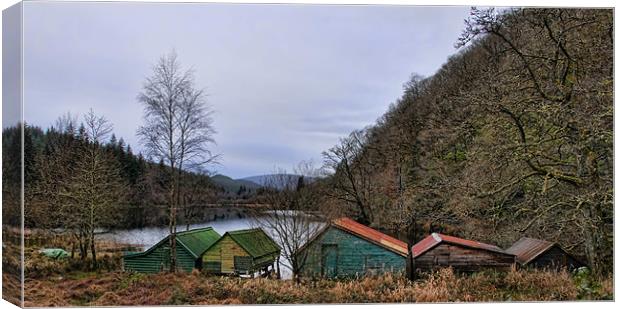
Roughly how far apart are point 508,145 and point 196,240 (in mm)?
3985

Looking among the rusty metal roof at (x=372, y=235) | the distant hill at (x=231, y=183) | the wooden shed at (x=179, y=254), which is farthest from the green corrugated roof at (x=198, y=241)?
the rusty metal roof at (x=372, y=235)

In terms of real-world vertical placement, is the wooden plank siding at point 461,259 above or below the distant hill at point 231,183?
below

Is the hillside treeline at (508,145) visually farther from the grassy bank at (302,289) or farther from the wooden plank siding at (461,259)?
the grassy bank at (302,289)

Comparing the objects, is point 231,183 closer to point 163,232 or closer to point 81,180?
point 163,232

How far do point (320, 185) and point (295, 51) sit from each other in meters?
1.61

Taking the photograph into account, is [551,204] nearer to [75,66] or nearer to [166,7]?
[166,7]

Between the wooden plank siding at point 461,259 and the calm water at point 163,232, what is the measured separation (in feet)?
5.57

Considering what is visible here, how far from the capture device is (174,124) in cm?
981

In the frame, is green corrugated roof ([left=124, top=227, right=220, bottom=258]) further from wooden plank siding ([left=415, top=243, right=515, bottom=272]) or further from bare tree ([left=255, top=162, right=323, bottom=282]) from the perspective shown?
wooden plank siding ([left=415, top=243, right=515, bottom=272])

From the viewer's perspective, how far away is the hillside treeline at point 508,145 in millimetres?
10086

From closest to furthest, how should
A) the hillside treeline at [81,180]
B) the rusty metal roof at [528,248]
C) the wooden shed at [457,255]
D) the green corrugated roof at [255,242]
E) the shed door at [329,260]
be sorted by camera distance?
the hillside treeline at [81,180]
the green corrugated roof at [255,242]
the shed door at [329,260]
the wooden shed at [457,255]
the rusty metal roof at [528,248]

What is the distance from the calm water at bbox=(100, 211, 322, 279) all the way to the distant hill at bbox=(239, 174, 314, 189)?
0.46m

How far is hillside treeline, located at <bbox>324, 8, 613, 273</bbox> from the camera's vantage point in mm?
10086

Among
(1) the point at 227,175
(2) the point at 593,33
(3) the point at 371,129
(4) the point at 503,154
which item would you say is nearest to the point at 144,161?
(1) the point at 227,175
